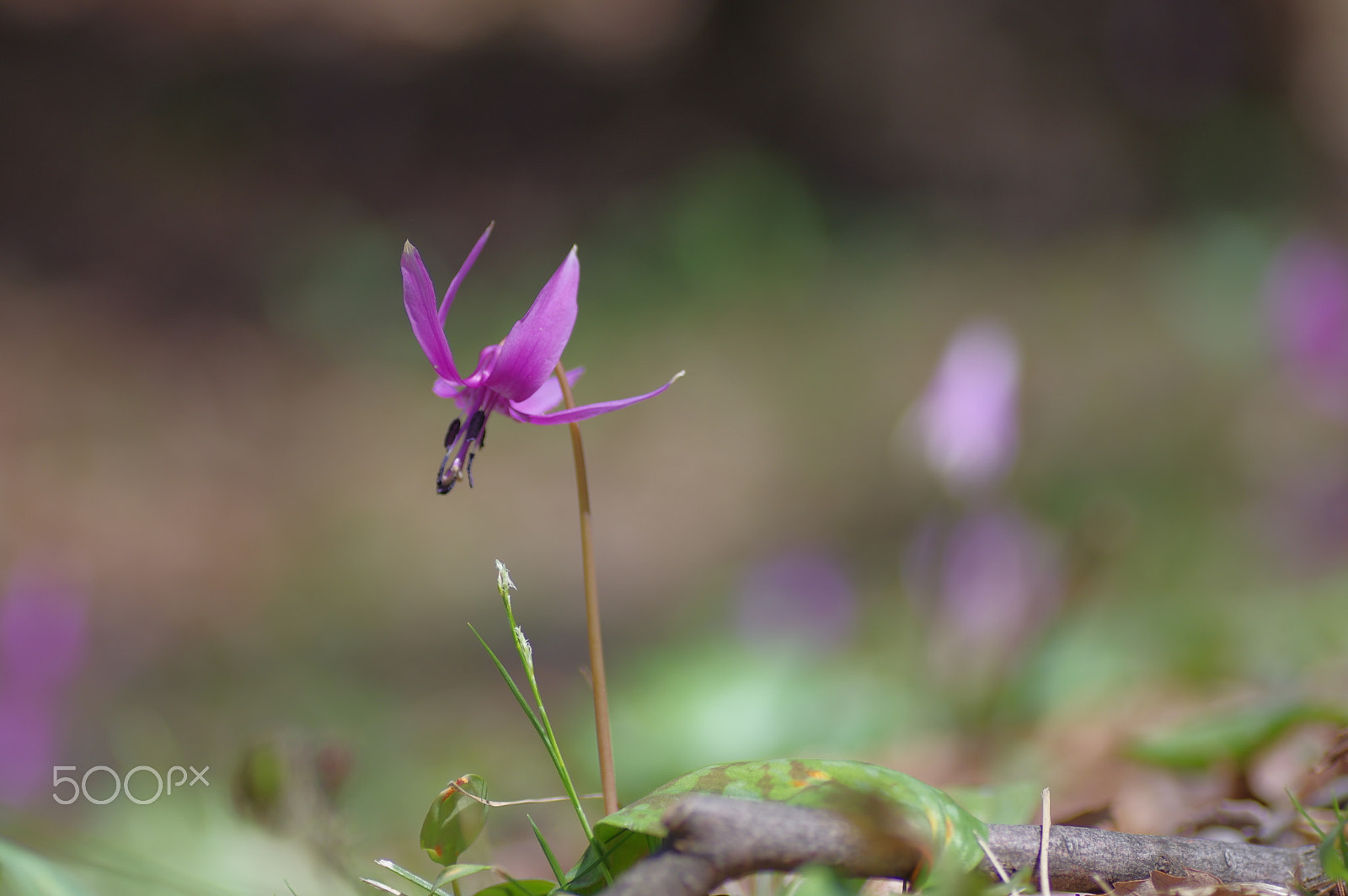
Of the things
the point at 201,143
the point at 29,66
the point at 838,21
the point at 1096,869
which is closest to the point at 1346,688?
the point at 1096,869

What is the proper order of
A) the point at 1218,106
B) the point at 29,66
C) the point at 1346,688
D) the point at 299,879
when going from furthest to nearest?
the point at 29,66 < the point at 1218,106 < the point at 1346,688 < the point at 299,879

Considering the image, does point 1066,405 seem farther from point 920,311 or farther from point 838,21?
point 838,21

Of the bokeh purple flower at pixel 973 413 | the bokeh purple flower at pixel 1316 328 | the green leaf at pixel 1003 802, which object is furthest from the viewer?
the bokeh purple flower at pixel 1316 328

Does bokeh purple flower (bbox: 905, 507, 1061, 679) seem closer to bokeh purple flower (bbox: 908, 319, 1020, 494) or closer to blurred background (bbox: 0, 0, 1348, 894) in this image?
blurred background (bbox: 0, 0, 1348, 894)

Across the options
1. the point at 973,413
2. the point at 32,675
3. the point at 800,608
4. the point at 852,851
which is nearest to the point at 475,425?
the point at 852,851

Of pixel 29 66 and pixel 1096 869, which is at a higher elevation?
pixel 29 66

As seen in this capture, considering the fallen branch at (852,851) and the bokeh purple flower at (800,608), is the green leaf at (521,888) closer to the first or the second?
the fallen branch at (852,851)

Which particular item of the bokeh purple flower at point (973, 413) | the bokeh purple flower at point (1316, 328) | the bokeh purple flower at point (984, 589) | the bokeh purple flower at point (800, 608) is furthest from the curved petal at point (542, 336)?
the bokeh purple flower at point (1316, 328)
